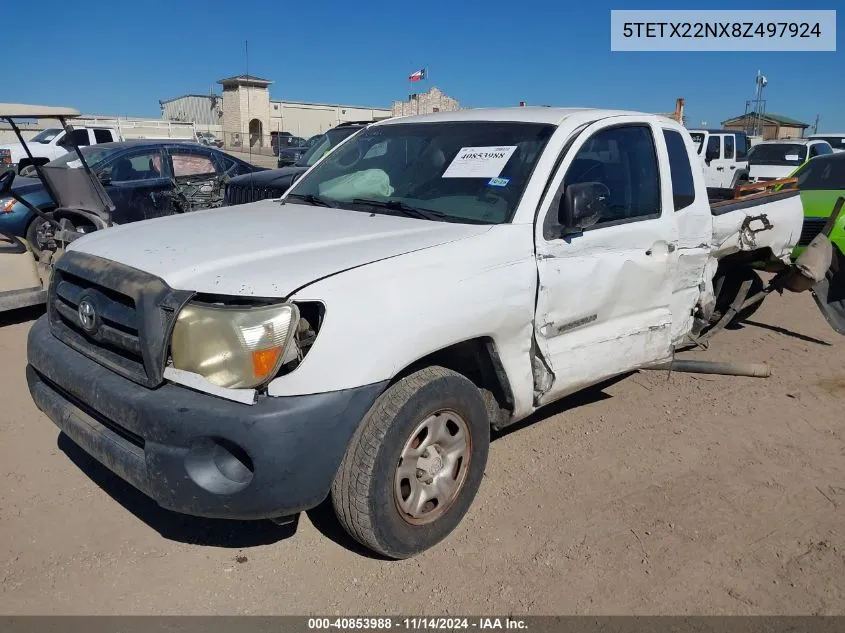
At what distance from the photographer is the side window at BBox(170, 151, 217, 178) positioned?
9297 millimetres

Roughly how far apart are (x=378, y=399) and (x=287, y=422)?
0.45 metres

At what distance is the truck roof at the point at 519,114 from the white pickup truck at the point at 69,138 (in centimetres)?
408

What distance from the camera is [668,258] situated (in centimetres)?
398

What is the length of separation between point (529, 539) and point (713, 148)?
17010mm

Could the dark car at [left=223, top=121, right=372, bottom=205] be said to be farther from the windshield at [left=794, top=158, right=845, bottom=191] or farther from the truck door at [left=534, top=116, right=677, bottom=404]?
the windshield at [left=794, top=158, right=845, bottom=191]

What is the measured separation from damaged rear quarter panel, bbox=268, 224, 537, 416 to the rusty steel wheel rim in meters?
0.36

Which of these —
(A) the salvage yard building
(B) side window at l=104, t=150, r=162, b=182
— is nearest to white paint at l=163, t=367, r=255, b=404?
(B) side window at l=104, t=150, r=162, b=182

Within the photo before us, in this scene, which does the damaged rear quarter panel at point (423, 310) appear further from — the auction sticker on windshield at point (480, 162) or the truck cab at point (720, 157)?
the truck cab at point (720, 157)

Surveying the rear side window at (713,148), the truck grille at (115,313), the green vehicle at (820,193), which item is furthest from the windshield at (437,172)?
the rear side window at (713,148)

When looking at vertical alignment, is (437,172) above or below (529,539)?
above

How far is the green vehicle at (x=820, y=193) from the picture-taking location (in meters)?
7.20

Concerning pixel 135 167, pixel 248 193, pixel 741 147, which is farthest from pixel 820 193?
pixel 741 147

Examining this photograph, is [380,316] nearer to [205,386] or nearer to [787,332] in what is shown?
[205,386]

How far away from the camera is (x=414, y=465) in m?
2.83
